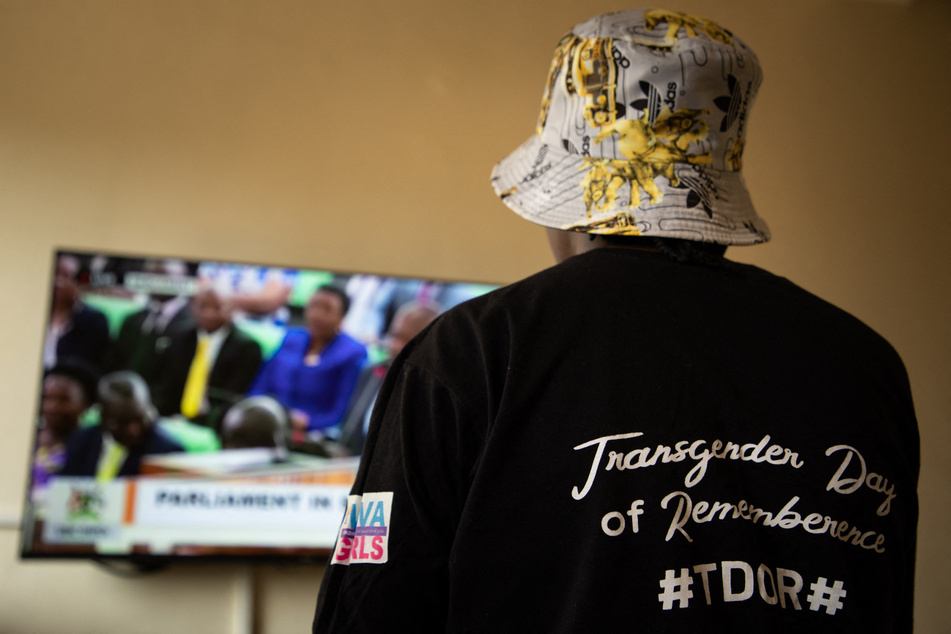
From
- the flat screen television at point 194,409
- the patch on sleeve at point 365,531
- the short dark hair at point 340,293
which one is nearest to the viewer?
the patch on sleeve at point 365,531

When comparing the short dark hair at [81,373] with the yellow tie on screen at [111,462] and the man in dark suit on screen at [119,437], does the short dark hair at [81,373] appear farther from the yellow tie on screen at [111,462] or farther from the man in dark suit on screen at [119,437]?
the yellow tie on screen at [111,462]

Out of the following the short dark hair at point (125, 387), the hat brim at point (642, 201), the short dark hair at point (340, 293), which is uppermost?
the short dark hair at point (340, 293)

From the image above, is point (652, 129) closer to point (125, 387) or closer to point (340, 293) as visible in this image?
point (340, 293)

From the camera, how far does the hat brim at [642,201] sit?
74 cm

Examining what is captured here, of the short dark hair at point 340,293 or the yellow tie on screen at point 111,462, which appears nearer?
the yellow tie on screen at point 111,462

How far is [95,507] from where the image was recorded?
188 cm

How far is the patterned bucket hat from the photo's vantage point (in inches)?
29.3

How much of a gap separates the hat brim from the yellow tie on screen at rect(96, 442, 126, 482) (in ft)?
4.87

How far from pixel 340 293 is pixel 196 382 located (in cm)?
44

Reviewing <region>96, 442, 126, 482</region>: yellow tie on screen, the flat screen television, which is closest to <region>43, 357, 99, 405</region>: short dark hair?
the flat screen television

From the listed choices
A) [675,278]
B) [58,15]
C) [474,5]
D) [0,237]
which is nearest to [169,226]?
[0,237]

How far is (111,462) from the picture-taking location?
190 cm

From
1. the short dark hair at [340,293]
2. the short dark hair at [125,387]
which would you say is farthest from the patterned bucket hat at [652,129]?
the short dark hair at [125,387]

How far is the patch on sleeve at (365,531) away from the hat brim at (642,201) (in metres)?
0.32
